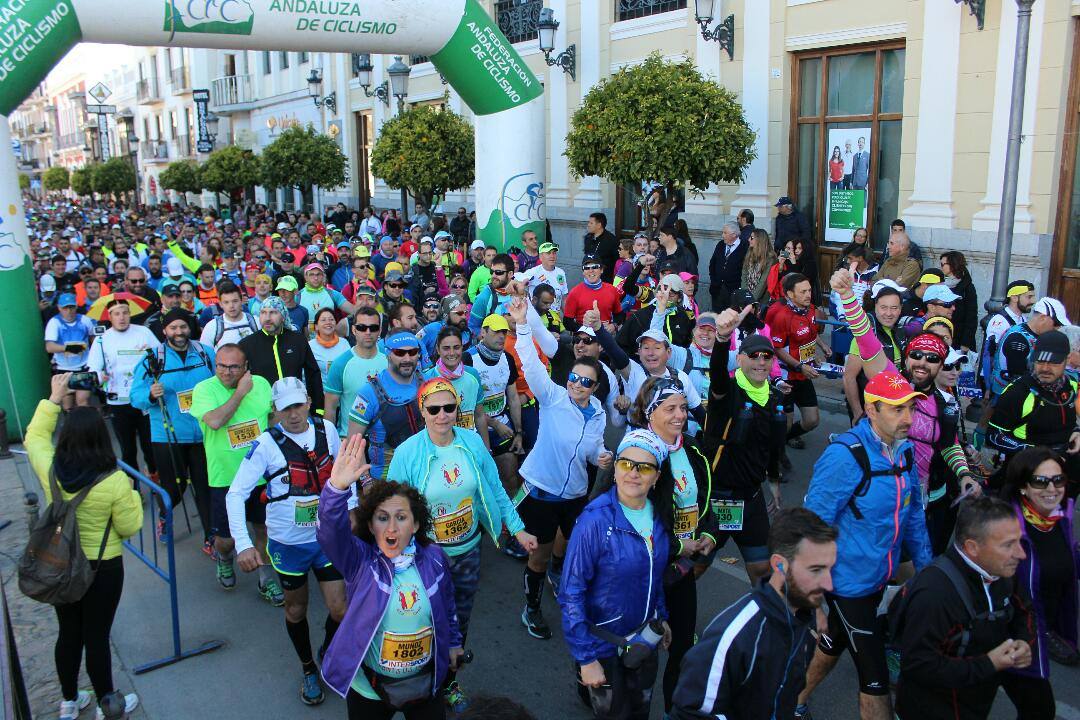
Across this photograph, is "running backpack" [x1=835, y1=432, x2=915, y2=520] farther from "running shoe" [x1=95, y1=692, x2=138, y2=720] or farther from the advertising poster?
the advertising poster

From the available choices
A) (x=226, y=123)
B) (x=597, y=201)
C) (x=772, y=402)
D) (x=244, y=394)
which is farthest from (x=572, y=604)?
(x=226, y=123)

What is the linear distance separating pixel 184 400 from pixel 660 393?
402 centimetres

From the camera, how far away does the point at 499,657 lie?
516cm

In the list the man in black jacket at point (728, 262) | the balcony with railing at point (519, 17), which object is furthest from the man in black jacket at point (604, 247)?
the balcony with railing at point (519, 17)

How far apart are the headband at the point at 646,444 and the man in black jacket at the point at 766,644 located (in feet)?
2.79

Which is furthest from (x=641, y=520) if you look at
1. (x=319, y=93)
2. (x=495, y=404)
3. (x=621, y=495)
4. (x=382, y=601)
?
(x=319, y=93)

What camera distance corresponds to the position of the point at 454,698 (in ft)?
14.9

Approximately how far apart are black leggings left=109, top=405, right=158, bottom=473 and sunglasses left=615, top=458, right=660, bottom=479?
5.29 m

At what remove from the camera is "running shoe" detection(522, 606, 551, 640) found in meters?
5.36

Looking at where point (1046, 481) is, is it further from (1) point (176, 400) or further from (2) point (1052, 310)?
(1) point (176, 400)

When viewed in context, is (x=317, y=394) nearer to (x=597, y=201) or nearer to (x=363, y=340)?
(x=363, y=340)

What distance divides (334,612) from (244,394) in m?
1.68

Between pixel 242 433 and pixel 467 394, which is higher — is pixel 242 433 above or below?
below

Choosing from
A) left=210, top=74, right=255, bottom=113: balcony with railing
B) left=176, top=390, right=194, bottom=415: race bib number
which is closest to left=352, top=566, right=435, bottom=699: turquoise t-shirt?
left=176, top=390, right=194, bottom=415: race bib number
